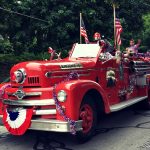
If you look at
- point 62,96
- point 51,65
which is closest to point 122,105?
point 51,65

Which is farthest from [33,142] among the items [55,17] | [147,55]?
[55,17]

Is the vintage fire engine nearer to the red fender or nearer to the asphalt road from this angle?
the red fender

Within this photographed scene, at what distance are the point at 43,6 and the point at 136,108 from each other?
30.8 feet

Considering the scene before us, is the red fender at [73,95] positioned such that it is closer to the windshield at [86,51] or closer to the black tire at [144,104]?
the windshield at [86,51]

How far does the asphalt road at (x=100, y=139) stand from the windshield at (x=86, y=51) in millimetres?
1633

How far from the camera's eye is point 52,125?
220 inches

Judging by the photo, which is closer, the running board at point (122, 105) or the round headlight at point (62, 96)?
the round headlight at point (62, 96)

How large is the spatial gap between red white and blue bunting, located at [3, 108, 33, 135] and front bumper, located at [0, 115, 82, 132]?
0.16 meters

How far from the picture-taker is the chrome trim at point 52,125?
551cm

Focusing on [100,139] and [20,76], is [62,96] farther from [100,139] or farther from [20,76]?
[100,139]

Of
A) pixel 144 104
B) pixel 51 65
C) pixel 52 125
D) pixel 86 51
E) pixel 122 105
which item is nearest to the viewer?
pixel 52 125

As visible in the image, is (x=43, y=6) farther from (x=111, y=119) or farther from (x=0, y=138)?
(x=0, y=138)

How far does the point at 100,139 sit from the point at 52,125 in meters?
1.32

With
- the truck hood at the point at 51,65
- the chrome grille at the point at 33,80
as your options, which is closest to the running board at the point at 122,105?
the truck hood at the point at 51,65
